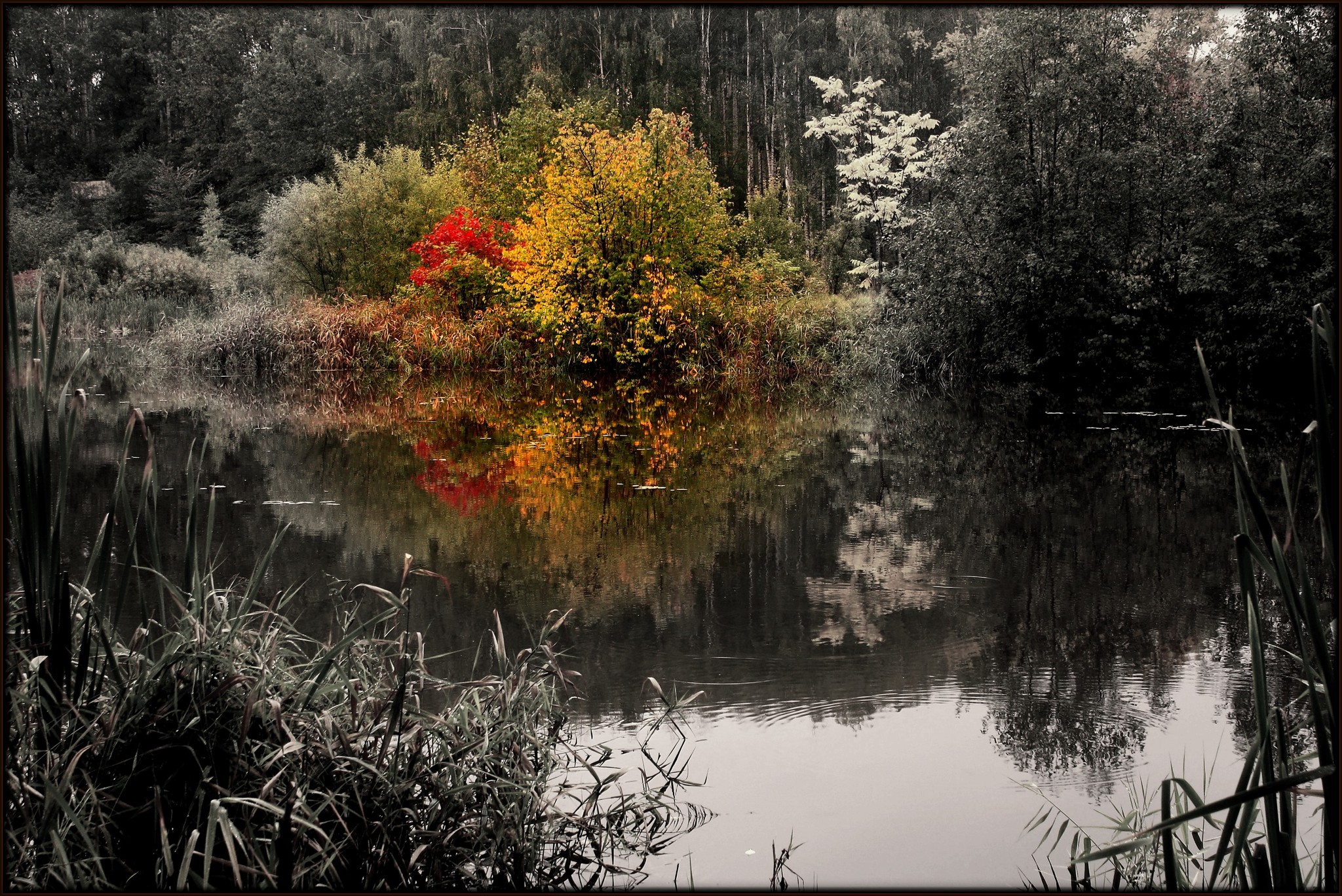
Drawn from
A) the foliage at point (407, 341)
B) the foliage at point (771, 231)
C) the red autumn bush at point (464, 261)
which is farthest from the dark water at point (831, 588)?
the foliage at point (771, 231)

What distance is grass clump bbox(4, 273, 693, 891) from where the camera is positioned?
2.44m

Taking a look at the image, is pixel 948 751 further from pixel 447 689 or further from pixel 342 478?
pixel 342 478

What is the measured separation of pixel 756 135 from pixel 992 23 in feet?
75.7

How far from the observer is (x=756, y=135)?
4153 cm

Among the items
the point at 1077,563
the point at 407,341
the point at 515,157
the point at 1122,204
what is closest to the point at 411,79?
the point at 515,157

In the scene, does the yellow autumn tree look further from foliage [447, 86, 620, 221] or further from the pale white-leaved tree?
the pale white-leaved tree

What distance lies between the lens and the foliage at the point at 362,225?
88.0ft

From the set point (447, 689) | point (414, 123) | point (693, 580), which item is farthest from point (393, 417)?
point (414, 123)

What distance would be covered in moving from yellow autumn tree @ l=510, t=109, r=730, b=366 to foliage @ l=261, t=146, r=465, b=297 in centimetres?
637

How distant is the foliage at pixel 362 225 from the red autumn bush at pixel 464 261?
2.98m

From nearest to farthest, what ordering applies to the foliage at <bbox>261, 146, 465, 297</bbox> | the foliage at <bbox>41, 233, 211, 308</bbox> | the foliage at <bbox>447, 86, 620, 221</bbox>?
the foliage at <bbox>447, 86, 620, 221</bbox>, the foliage at <bbox>261, 146, 465, 297</bbox>, the foliage at <bbox>41, 233, 211, 308</bbox>

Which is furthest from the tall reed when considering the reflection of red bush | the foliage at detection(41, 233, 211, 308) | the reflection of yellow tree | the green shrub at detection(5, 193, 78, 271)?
the green shrub at detection(5, 193, 78, 271)

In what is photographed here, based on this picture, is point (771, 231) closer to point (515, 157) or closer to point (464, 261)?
point (515, 157)

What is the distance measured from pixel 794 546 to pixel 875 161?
29.0m
